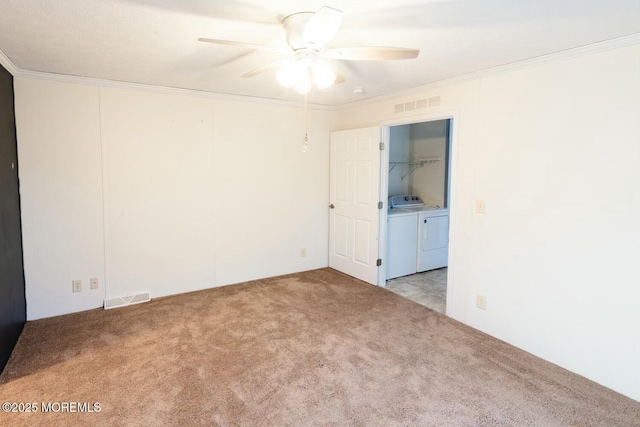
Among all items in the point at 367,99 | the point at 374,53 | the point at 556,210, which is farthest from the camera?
the point at 367,99

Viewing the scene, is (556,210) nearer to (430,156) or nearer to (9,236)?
(430,156)

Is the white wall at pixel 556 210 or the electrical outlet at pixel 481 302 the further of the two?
the electrical outlet at pixel 481 302

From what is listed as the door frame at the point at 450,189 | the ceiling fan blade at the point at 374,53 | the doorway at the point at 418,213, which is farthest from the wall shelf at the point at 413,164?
the ceiling fan blade at the point at 374,53

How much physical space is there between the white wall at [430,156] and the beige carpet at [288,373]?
7.45 ft

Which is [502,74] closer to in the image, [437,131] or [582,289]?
[582,289]

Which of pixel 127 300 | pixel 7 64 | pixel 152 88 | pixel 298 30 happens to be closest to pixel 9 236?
pixel 127 300

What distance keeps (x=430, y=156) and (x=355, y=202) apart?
163 centimetres

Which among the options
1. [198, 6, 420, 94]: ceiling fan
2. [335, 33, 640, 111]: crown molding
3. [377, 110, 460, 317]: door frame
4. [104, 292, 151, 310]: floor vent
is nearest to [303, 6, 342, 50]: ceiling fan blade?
[198, 6, 420, 94]: ceiling fan

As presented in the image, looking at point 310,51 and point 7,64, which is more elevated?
point 7,64

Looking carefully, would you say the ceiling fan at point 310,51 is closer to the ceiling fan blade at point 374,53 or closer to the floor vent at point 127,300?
the ceiling fan blade at point 374,53

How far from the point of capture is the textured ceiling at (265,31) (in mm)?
1869

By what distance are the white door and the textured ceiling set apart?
1.35m

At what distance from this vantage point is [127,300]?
374cm

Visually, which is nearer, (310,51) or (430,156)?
(310,51)
